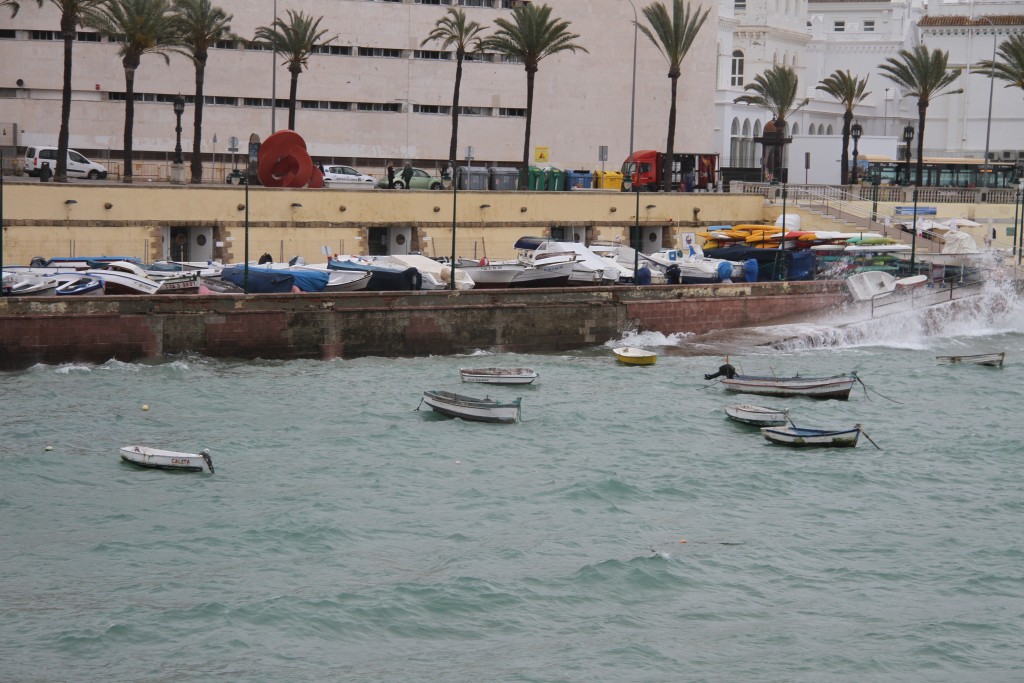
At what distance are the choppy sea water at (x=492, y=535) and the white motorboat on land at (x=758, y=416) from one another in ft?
1.27

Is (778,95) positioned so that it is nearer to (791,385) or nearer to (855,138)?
(855,138)

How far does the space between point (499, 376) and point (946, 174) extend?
4966 cm

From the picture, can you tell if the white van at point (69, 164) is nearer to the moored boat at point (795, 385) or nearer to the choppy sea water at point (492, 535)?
the choppy sea water at point (492, 535)

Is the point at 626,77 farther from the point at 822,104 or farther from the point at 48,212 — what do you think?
the point at 48,212

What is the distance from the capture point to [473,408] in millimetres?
34375

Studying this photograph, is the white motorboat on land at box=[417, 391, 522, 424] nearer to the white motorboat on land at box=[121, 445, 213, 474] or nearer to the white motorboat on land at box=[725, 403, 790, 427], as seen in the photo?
the white motorboat on land at box=[725, 403, 790, 427]

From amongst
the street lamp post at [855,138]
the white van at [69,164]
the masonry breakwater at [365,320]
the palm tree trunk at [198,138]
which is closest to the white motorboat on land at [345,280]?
the masonry breakwater at [365,320]

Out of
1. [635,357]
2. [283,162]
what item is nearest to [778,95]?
[283,162]

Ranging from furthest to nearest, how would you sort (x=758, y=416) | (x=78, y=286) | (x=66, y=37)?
(x=66, y=37) < (x=78, y=286) < (x=758, y=416)

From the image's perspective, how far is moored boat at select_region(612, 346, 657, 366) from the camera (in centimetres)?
4281

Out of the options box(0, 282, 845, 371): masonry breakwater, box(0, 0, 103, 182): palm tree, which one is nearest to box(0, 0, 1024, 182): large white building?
box(0, 0, 103, 182): palm tree

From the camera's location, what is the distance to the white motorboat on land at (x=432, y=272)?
45750 mm

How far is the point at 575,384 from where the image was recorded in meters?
40.0

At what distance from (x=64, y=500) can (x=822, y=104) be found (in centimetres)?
9005
